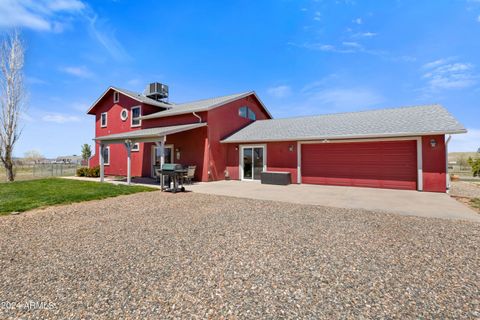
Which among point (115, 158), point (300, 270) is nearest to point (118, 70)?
point (115, 158)

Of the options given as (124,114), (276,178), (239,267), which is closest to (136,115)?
(124,114)

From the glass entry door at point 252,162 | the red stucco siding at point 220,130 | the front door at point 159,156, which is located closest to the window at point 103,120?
the front door at point 159,156

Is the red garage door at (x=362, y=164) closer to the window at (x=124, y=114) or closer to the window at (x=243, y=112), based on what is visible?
the window at (x=243, y=112)

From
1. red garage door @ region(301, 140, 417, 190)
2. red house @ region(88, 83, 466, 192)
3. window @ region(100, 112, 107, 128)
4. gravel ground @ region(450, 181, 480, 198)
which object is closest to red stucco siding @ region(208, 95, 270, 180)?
red house @ region(88, 83, 466, 192)

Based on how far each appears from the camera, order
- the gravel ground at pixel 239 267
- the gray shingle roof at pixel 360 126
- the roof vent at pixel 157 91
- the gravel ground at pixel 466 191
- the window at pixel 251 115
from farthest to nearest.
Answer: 1. the roof vent at pixel 157 91
2. the window at pixel 251 115
3. the gray shingle roof at pixel 360 126
4. the gravel ground at pixel 466 191
5. the gravel ground at pixel 239 267

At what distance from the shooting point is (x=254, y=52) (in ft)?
49.9

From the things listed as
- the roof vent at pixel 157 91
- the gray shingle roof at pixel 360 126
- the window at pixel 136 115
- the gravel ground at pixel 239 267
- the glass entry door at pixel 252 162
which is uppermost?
the roof vent at pixel 157 91

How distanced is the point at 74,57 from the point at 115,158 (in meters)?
8.74

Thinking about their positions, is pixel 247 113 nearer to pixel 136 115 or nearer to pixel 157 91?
pixel 157 91

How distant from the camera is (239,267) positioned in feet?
10.4

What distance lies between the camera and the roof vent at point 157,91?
2020cm

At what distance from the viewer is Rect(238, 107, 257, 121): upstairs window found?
1731cm

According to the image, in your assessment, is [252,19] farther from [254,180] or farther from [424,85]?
[424,85]

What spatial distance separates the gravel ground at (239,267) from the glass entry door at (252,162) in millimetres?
8415
